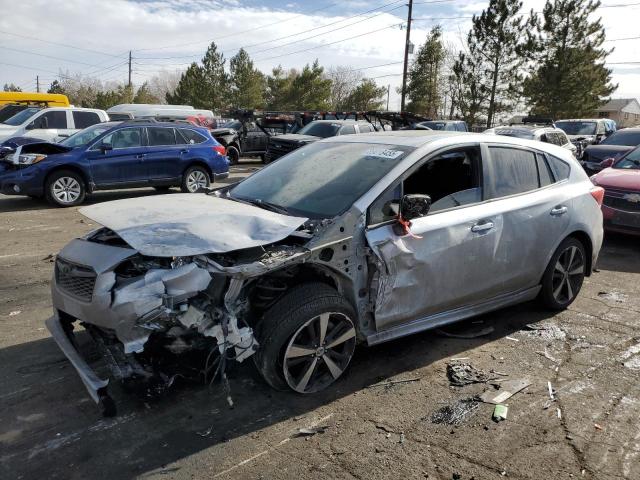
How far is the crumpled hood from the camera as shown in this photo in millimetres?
2959

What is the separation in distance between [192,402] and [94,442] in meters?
0.62

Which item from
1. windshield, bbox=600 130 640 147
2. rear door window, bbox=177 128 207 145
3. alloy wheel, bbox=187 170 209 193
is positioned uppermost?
windshield, bbox=600 130 640 147

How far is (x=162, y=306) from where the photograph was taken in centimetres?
286

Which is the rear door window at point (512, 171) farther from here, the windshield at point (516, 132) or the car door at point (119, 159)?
the windshield at point (516, 132)

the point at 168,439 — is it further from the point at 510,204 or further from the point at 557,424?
the point at 510,204

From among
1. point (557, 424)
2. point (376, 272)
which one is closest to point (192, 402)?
point (376, 272)

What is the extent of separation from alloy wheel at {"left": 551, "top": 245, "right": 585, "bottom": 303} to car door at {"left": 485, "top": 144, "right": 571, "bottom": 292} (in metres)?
0.26

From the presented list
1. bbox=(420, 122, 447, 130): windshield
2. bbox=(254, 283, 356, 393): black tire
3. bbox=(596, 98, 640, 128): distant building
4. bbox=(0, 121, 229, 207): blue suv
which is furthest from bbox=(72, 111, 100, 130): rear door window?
bbox=(596, 98, 640, 128): distant building

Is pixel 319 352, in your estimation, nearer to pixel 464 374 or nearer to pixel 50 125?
pixel 464 374

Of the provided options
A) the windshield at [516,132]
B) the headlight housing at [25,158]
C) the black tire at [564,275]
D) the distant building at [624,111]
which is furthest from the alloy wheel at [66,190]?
the distant building at [624,111]

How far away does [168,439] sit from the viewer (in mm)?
2930

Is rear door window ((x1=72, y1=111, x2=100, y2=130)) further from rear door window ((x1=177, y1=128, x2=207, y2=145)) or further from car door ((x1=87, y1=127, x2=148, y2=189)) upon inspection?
car door ((x1=87, y1=127, x2=148, y2=189))

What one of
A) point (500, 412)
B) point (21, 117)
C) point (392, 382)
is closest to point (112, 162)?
point (21, 117)

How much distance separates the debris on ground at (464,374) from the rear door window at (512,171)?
1.40m
